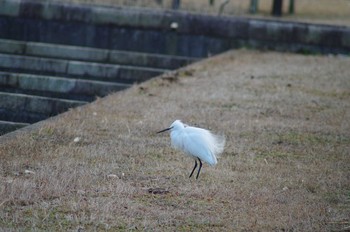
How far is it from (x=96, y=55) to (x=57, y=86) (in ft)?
9.44

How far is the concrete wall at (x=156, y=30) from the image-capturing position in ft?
59.7

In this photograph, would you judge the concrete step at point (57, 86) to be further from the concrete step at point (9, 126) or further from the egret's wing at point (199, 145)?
the egret's wing at point (199, 145)

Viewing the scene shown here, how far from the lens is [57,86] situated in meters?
14.0

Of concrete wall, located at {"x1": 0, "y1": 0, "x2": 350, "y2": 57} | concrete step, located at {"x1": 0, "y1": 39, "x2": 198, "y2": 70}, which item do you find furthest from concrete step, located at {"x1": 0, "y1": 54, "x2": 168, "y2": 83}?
concrete wall, located at {"x1": 0, "y1": 0, "x2": 350, "y2": 57}

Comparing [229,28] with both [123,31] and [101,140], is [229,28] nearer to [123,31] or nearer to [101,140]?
[123,31]

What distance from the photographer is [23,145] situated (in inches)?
336

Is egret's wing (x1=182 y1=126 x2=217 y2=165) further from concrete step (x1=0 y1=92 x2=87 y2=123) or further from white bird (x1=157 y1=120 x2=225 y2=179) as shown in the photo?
concrete step (x1=0 y1=92 x2=87 y2=123)

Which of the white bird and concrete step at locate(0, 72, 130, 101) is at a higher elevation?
the white bird

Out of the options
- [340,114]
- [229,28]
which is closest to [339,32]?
[229,28]

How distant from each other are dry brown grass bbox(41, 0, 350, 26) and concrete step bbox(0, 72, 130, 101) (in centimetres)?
562

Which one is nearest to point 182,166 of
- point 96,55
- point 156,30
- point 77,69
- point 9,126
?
point 9,126

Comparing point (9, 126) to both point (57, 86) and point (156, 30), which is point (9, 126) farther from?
point (156, 30)

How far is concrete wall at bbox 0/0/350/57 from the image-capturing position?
18.2 metres

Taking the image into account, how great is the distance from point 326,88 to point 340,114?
2.28 metres
